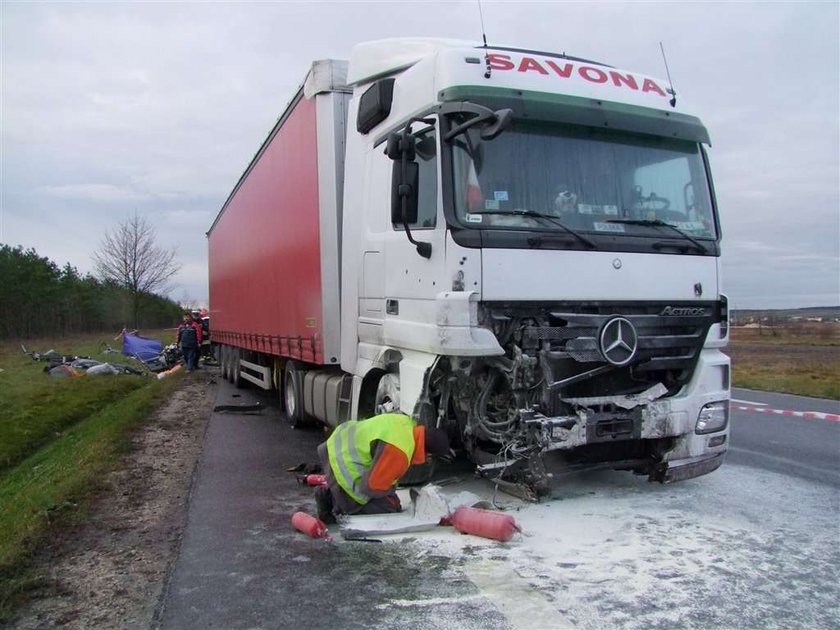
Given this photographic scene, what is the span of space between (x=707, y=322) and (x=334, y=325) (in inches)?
142

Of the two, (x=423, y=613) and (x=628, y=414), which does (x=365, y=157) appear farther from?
(x=423, y=613)

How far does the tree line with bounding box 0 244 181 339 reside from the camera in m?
35.9

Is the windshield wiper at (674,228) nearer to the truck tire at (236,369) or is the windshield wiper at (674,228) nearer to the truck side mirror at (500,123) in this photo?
the truck side mirror at (500,123)

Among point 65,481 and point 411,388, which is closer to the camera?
point 411,388

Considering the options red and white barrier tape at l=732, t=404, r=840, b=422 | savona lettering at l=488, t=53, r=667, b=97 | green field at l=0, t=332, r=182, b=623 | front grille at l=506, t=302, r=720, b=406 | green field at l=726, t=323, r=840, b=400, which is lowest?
green field at l=0, t=332, r=182, b=623

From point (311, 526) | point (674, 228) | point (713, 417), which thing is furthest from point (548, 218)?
point (311, 526)

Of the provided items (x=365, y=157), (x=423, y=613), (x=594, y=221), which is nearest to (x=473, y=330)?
(x=594, y=221)

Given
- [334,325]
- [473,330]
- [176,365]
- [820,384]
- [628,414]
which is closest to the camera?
[473,330]

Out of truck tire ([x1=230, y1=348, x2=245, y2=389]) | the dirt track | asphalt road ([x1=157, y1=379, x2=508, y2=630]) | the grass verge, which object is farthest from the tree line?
asphalt road ([x1=157, y1=379, x2=508, y2=630])

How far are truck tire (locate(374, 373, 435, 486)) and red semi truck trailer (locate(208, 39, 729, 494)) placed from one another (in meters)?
0.03

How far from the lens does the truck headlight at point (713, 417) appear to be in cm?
539

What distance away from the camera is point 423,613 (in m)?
3.54

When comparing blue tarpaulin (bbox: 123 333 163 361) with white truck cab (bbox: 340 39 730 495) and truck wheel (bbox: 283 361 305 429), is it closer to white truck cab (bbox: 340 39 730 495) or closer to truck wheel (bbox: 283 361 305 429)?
truck wheel (bbox: 283 361 305 429)

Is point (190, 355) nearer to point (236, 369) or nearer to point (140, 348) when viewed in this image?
point (140, 348)
